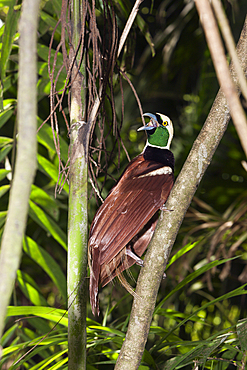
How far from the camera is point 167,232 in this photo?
663 mm

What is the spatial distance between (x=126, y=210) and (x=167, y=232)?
0.44 feet

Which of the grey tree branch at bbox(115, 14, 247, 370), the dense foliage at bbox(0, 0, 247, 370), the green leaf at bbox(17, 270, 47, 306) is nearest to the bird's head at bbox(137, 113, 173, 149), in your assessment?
the dense foliage at bbox(0, 0, 247, 370)

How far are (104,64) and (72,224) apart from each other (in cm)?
44

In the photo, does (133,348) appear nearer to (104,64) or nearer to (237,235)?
(104,64)

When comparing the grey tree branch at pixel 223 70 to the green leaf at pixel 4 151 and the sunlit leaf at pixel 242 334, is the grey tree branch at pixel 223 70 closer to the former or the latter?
the sunlit leaf at pixel 242 334

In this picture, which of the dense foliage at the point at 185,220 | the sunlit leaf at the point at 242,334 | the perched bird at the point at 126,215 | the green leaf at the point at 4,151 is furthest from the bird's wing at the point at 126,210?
the green leaf at the point at 4,151

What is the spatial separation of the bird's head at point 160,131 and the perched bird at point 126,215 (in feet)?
0.20

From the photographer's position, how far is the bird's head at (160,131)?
97cm

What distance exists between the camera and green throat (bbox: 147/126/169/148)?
3.18ft

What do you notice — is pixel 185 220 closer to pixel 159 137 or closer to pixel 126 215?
pixel 159 137

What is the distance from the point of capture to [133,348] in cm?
66

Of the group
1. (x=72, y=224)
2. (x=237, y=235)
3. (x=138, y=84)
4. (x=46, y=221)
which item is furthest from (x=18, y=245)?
(x=138, y=84)

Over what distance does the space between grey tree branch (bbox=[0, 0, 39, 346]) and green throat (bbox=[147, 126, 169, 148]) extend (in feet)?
2.39

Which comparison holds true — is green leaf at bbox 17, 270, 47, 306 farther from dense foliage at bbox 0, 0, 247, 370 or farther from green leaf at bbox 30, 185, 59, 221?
green leaf at bbox 30, 185, 59, 221
